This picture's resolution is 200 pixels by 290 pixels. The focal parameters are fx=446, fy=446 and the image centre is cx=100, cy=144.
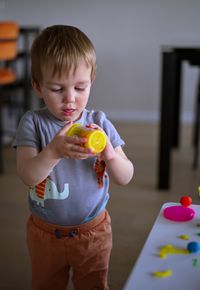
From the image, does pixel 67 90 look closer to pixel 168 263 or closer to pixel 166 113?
pixel 168 263

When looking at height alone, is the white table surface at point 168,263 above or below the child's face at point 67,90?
below

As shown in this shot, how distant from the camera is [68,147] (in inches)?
30.7

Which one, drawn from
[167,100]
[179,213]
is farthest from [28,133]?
[167,100]

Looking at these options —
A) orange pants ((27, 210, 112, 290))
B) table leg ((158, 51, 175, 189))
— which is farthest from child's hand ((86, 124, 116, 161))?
table leg ((158, 51, 175, 189))

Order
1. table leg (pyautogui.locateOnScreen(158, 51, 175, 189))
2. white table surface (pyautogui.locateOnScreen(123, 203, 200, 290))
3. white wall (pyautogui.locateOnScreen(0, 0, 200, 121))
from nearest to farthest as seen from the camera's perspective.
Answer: white table surface (pyautogui.locateOnScreen(123, 203, 200, 290))
table leg (pyautogui.locateOnScreen(158, 51, 175, 189))
white wall (pyautogui.locateOnScreen(0, 0, 200, 121))

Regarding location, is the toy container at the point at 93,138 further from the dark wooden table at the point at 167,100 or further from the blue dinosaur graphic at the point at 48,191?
the dark wooden table at the point at 167,100

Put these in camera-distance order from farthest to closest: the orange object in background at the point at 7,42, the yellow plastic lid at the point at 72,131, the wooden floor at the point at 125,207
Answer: the orange object in background at the point at 7,42 < the wooden floor at the point at 125,207 < the yellow plastic lid at the point at 72,131

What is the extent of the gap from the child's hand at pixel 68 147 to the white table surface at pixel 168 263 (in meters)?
0.20

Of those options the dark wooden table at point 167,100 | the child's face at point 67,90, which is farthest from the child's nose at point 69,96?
the dark wooden table at point 167,100

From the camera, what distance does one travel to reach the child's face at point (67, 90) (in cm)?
85

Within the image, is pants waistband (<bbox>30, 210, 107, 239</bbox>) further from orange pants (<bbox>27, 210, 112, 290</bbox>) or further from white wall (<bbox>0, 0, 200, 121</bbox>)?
white wall (<bbox>0, 0, 200, 121</bbox>)

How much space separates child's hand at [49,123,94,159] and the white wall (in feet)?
9.72

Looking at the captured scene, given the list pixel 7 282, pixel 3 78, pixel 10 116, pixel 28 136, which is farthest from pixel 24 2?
pixel 28 136

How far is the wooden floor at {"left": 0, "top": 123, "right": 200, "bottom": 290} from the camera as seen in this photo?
5.11 ft
